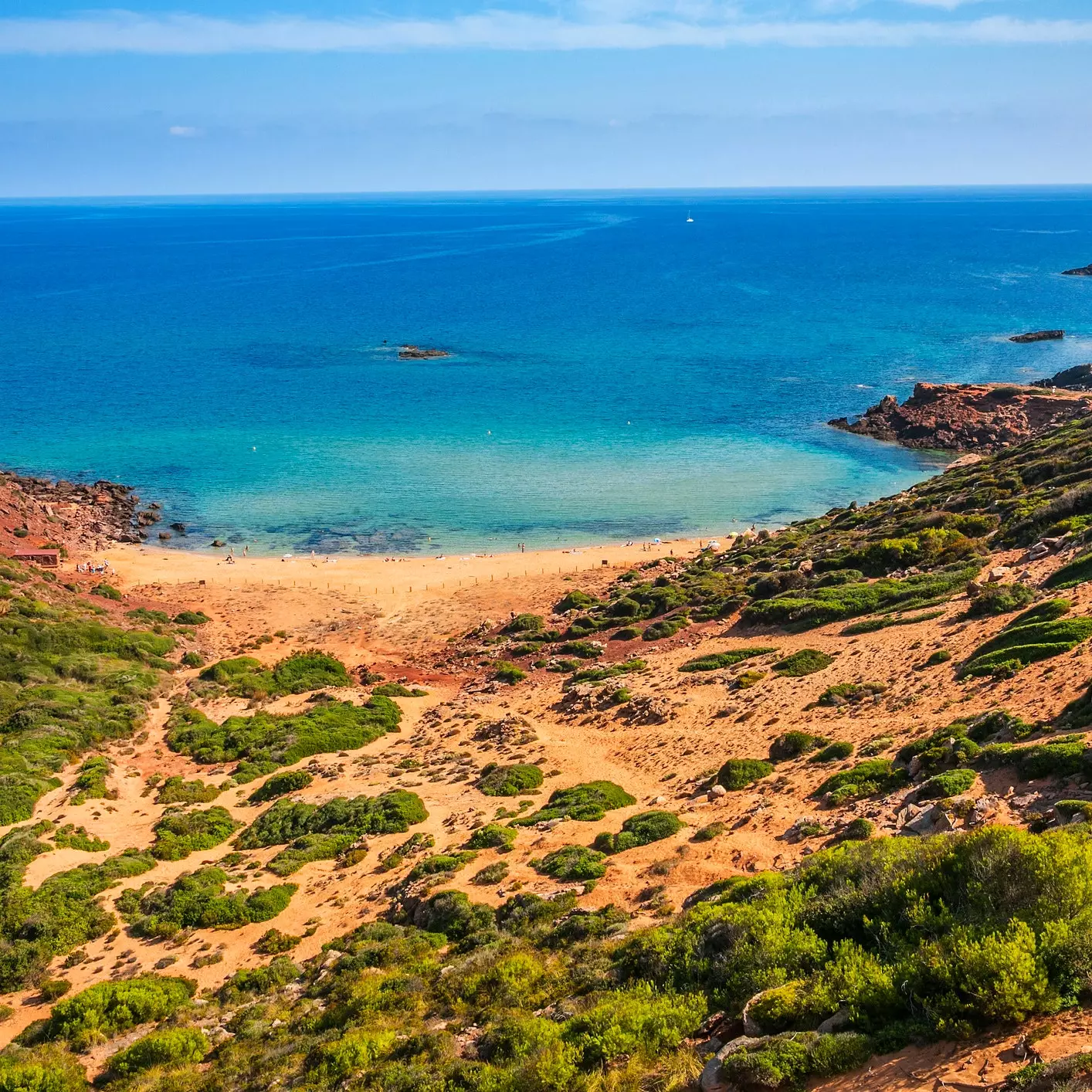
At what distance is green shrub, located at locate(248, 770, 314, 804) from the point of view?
28.0 m

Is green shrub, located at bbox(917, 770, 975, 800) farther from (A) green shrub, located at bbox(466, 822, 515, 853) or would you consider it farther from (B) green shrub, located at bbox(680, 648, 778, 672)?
(B) green shrub, located at bbox(680, 648, 778, 672)

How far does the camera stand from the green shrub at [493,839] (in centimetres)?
2241

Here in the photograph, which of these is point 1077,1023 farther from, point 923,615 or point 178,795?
point 178,795

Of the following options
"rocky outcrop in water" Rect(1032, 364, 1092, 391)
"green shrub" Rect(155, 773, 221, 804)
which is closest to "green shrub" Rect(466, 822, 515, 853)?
"green shrub" Rect(155, 773, 221, 804)

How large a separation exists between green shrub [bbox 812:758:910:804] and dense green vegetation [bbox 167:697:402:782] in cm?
1671

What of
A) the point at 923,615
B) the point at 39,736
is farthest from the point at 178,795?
the point at 923,615

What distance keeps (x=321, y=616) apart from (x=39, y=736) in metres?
17.6

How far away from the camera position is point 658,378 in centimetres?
9906

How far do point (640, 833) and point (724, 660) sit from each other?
40.7 ft

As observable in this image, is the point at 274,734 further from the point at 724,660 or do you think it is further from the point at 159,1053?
the point at 159,1053

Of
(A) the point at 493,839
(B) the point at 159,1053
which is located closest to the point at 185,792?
(A) the point at 493,839

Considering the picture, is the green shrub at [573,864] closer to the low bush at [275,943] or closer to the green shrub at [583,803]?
the green shrub at [583,803]

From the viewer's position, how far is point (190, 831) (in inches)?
1011

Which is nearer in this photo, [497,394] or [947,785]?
[947,785]
